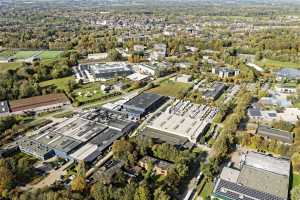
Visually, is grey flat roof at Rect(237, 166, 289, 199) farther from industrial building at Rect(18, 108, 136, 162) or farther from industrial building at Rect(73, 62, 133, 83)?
industrial building at Rect(73, 62, 133, 83)

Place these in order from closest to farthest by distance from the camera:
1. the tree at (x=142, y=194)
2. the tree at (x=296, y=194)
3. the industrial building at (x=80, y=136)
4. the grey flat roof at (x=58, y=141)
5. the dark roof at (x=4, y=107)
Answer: the tree at (x=142, y=194) → the tree at (x=296, y=194) → the industrial building at (x=80, y=136) → the grey flat roof at (x=58, y=141) → the dark roof at (x=4, y=107)

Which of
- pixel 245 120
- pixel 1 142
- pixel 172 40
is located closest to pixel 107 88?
pixel 1 142

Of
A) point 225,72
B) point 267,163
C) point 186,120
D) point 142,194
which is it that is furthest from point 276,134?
point 225,72

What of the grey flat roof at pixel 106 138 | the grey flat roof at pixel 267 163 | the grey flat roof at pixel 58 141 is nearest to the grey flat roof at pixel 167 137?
the grey flat roof at pixel 106 138

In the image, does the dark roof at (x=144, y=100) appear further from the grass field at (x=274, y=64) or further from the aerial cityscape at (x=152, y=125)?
the grass field at (x=274, y=64)

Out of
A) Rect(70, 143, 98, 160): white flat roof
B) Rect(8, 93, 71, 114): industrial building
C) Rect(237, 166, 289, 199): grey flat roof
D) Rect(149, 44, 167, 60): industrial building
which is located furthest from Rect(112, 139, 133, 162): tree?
Rect(149, 44, 167, 60): industrial building

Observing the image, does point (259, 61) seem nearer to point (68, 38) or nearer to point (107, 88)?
point (107, 88)
